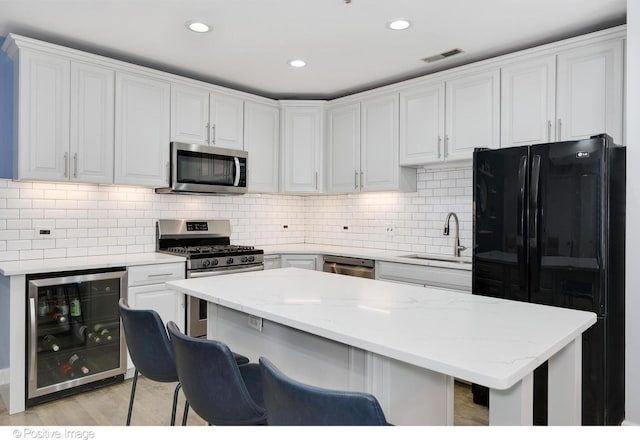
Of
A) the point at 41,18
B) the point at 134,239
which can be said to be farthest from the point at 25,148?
the point at 134,239

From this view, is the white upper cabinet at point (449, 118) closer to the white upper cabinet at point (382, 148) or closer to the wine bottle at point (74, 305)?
the white upper cabinet at point (382, 148)

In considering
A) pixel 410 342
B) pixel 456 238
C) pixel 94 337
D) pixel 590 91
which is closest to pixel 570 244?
pixel 590 91

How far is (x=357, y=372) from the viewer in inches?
64.0

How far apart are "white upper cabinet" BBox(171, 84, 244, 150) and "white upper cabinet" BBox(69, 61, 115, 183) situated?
534 mm

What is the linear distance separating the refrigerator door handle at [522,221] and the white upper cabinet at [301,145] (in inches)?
88.4

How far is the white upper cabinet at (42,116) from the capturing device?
3045 millimetres

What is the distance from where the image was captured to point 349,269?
4094 millimetres

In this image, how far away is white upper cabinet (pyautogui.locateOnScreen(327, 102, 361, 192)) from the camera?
4.37m

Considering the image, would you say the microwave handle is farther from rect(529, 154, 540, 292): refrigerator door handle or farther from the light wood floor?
rect(529, 154, 540, 292): refrigerator door handle

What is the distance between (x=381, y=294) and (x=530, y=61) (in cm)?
227

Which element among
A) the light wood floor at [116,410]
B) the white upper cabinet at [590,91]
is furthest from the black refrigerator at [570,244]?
the white upper cabinet at [590,91]

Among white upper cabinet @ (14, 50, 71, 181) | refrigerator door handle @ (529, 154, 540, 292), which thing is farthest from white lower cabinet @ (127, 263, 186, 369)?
refrigerator door handle @ (529, 154, 540, 292)

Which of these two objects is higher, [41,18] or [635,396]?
[41,18]
